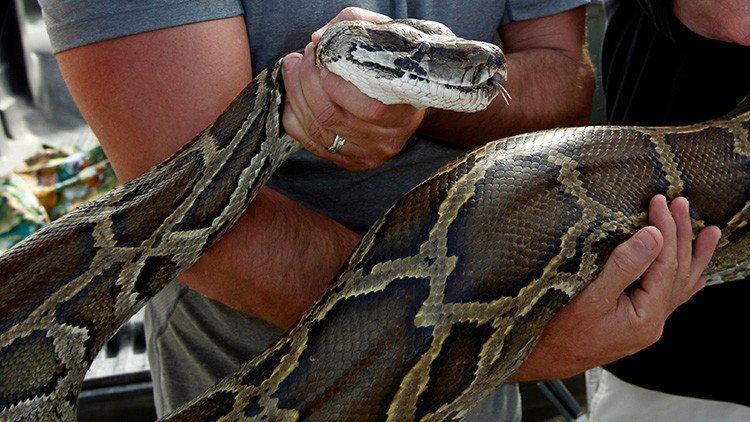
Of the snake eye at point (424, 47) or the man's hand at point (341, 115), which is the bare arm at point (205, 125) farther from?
the snake eye at point (424, 47)

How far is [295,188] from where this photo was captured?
92.9 inches

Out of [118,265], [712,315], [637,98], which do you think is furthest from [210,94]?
[712,315]

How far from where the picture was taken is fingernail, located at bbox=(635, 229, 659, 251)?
1877 millimetres

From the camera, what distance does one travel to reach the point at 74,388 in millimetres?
1983

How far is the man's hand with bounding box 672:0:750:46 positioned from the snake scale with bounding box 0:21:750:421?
1.12 feet

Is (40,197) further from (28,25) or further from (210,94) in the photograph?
(210,94)

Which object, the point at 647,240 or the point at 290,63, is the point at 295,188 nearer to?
the point at 290,63

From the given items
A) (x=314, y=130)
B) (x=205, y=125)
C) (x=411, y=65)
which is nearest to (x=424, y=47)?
(x=411, y=65)

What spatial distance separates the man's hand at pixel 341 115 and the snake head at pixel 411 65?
0.03m

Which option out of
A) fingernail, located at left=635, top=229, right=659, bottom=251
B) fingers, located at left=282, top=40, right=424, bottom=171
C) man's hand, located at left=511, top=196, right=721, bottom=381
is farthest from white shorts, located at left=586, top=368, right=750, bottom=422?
fingers, located at left=282, top=40, right=424, bottom=171

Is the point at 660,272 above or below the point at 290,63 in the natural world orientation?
below

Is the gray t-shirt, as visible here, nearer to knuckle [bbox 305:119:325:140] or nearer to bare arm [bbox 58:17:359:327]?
bare arm [bbox 58:17:359:327]

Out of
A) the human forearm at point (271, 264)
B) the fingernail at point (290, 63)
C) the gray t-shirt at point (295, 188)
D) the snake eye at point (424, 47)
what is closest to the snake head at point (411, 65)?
the snake eye at point (424, 47)

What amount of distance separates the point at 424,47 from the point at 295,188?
670mm
